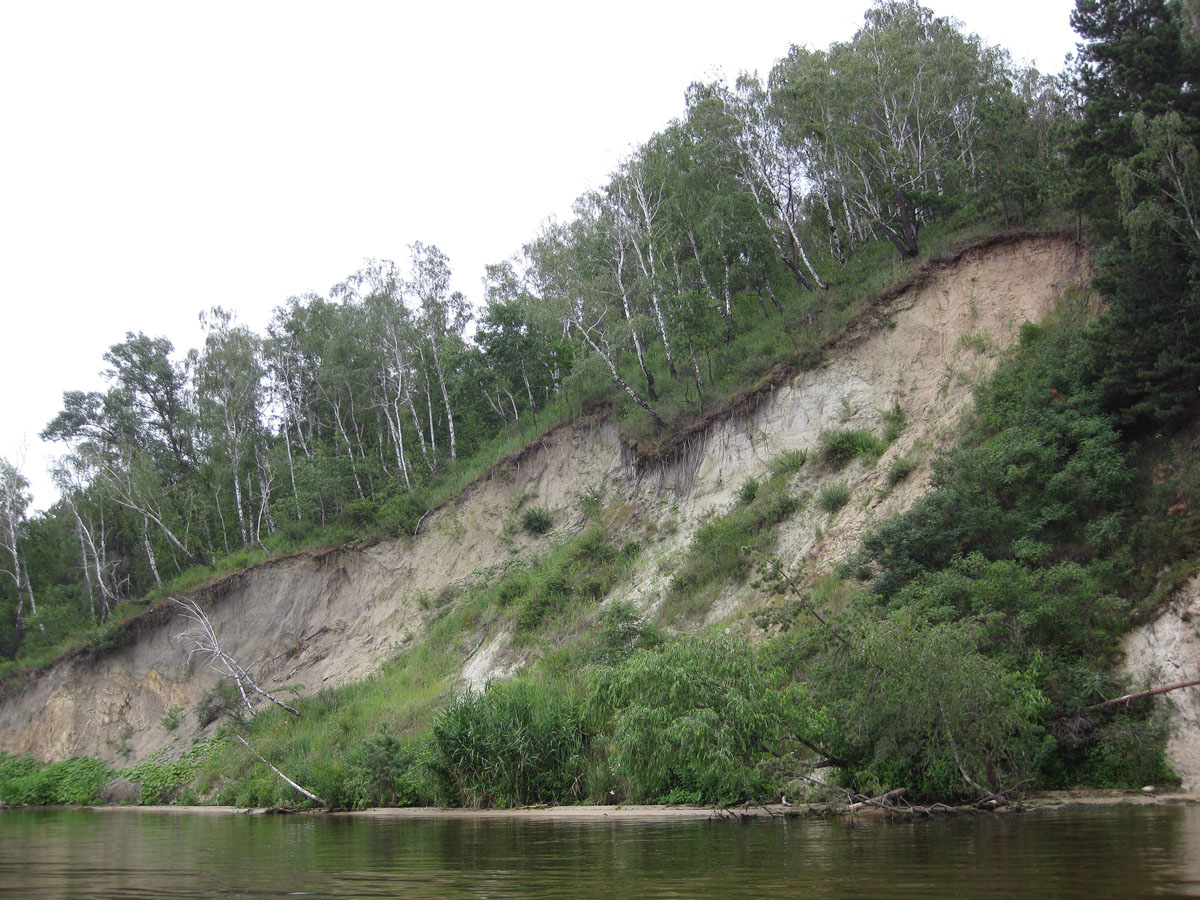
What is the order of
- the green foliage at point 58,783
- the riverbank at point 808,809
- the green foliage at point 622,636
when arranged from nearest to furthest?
1. the riverbank at point 808,809
2. the green foliage at point 622,636
3. the green foliage at point 58,783

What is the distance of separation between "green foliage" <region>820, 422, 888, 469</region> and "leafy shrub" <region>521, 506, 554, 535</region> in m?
13.3

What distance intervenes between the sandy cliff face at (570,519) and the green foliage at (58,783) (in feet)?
4.41

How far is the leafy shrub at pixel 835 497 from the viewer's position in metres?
27.1

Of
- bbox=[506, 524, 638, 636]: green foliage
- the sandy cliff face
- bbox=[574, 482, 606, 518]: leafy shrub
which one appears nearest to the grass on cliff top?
the sandy cliff face

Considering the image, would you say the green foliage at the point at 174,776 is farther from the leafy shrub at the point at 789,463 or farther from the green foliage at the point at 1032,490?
the green foliage at the point at 1032,490

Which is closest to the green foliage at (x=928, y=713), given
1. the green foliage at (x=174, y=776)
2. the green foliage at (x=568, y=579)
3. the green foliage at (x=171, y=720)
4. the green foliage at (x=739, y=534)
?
the green foliage at (x=739, y=534)

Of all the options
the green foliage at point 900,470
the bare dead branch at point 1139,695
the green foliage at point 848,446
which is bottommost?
the bare dead branch at point 1139,695

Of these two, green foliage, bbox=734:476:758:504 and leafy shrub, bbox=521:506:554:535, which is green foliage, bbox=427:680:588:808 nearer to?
green foliage, bbox=734:476:758:504

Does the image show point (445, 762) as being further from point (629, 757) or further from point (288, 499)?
point (288, 499)

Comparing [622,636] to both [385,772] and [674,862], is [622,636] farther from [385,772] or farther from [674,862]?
[674,862]

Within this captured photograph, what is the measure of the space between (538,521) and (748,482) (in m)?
11.0

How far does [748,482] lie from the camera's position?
99.6 feet

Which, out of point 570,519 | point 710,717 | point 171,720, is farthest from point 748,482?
point 171,720

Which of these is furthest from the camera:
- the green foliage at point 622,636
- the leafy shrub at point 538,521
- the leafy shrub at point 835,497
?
the leafy shrub at point 538,521
